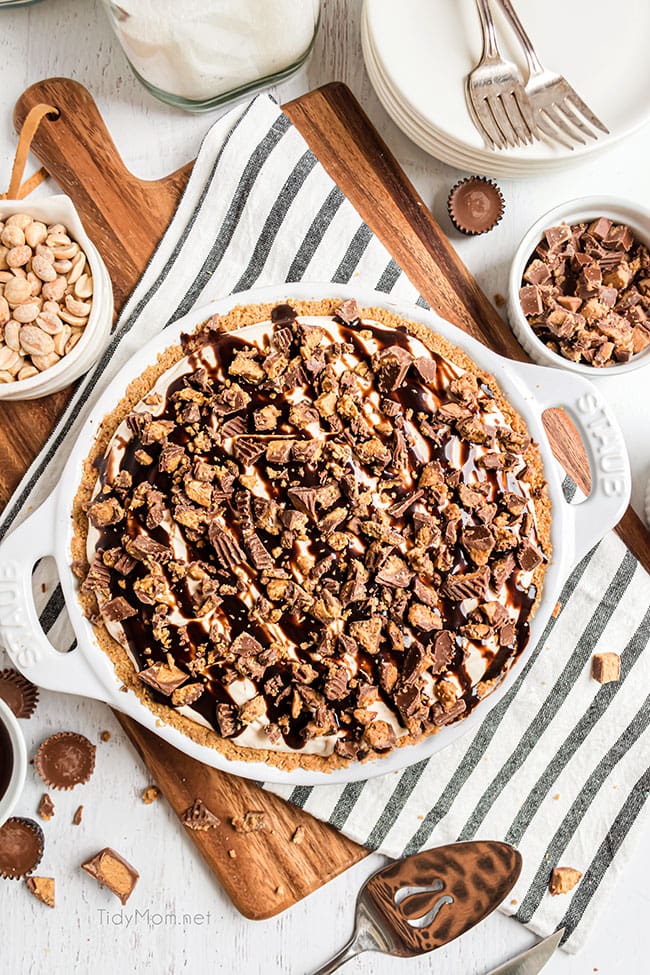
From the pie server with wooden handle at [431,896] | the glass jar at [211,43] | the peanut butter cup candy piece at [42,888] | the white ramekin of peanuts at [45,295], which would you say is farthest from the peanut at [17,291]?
the pie server with wooden handle at [431,896]

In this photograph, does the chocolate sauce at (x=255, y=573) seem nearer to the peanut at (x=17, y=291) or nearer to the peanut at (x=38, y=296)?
the peanut at (x=38, y=296)

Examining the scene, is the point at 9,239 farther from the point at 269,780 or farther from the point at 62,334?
the point at 269,780

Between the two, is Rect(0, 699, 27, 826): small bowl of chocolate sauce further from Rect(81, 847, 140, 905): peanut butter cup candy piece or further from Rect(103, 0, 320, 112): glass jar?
Rect(103, 0, 320, 112): glass jar

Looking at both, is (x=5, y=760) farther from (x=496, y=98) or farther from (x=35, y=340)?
(x=496, y=98)

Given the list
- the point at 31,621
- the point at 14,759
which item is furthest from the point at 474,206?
the point at 14,759

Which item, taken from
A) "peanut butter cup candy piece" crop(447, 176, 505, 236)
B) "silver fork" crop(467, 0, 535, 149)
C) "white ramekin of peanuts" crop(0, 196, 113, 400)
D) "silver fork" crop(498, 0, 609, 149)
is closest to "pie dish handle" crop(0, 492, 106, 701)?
"white ramekin of peanuts" crop(0, 196, 113, 400)
